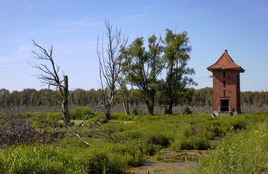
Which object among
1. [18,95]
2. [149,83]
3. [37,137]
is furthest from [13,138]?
[18,95]

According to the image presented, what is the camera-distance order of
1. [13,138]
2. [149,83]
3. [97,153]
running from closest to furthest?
[97,153] < [13,138] < [149,83]

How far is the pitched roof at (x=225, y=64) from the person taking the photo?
28.9 meters

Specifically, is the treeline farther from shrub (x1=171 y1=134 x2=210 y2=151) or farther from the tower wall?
shrub (x1=171 y1=134 x2=210 y2=151)

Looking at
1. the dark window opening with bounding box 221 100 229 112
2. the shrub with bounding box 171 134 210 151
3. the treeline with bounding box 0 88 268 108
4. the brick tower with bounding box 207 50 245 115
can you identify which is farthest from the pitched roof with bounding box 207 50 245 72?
the treeline with bounding box 0 88 268 108

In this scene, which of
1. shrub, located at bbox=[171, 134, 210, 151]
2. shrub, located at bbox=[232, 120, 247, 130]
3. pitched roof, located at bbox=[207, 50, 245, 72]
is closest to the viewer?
shrub, located at bbox=[171, 134, 210, 151]

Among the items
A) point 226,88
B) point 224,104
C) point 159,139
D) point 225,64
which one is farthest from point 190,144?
point 224,104

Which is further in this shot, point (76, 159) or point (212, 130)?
point (212, 130)

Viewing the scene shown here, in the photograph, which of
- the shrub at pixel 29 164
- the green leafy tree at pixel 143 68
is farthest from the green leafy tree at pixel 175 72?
the shrub at pixel 29 164

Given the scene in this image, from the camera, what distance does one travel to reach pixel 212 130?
1518 centimetres

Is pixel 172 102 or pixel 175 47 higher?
pixel 175 47

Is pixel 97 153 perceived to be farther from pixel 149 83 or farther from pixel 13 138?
pixel 149 83

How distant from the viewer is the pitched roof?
1139 inches

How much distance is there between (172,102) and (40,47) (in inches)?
724

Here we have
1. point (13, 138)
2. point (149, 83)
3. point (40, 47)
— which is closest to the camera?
point (13, 138)
